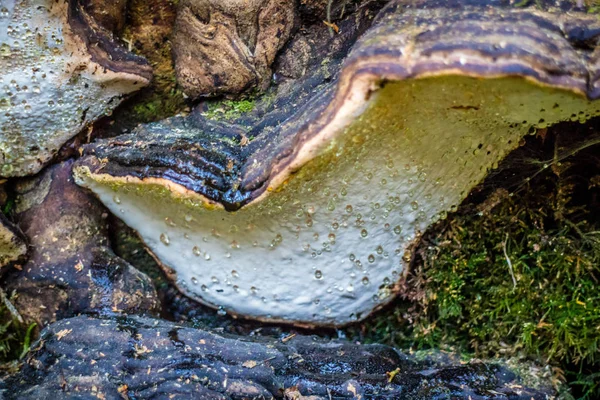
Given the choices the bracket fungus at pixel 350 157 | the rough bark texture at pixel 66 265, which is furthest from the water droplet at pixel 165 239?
the rough bark texture at pixel 66 265

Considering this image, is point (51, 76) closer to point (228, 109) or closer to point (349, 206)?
point (228, 109)

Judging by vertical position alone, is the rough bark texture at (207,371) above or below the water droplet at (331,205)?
below

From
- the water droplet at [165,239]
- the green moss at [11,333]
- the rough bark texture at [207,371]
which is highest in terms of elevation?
the water droplet at [165,239]

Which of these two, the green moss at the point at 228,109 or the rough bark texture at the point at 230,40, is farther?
the green moss at the point at 228,109

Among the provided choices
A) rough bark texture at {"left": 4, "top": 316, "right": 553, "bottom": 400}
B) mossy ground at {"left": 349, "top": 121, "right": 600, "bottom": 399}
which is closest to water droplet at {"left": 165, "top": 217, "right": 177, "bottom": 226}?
rough bark texture at {"left": 4, "top": 316, "right": 553, "bottom": 400}

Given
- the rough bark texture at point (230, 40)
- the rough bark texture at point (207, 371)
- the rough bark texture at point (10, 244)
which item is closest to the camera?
the rough bark texture at point (207, 371)

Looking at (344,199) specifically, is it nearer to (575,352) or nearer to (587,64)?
(587,64)

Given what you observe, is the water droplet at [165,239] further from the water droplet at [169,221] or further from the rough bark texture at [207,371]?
the rough bark texture at [207,371]
